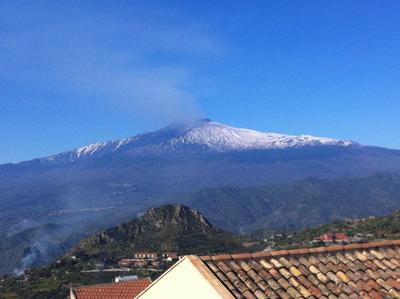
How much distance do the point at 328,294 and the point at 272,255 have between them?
797mm

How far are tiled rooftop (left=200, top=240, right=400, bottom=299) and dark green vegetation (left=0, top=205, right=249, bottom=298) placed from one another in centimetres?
4711

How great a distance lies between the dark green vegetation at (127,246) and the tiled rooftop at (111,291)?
36.2 meters

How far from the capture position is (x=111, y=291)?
54.4ft

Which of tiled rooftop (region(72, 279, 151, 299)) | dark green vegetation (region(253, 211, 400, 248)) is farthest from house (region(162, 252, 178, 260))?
tiled rooftop (region(72, 279, 151, 299))

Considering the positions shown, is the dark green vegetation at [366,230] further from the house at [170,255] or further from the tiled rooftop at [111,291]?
the tiled rooftop at [111,291]

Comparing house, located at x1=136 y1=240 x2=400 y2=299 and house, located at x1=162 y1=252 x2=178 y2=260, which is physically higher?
house, located at x1=162 y1=252 x2=178 y2=260

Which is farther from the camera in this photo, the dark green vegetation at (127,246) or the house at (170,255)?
the house at (170,255)

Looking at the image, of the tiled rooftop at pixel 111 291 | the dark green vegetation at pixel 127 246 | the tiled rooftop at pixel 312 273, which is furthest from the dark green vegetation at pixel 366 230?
the tiled rooftop at pixel 312 273

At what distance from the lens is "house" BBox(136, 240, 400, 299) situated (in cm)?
612

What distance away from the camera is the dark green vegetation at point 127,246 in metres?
60.2

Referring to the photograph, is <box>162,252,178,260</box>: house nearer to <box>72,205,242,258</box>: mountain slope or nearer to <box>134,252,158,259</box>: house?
<box>134,252,158,259</box>: house

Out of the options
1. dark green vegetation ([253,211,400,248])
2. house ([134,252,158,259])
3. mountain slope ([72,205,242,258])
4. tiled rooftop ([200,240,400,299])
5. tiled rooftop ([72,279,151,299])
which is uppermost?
mountain slope ([72,205,242,258])

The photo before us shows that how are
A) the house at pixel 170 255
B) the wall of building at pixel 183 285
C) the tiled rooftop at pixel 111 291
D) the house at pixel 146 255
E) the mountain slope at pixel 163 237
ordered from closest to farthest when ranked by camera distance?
the wall of building at pixel 183 285, the tiled rooftop at pixel 111 291, the house at pixel 170 255, the house at pixel 146 255, the mountain slope at pixel 163 237

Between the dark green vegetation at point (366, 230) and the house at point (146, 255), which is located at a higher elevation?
the house at point (146, 255)
